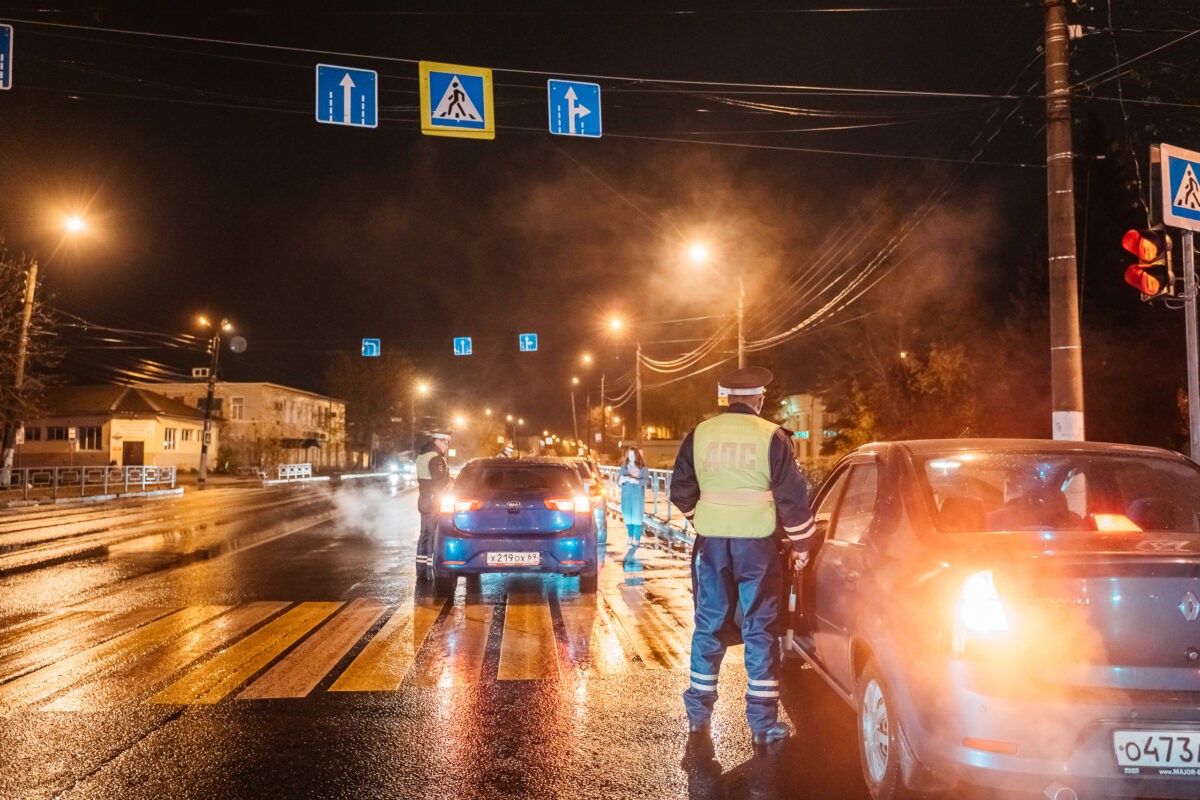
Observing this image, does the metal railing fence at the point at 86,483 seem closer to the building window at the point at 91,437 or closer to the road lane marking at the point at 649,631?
the building window at the point at 91,437

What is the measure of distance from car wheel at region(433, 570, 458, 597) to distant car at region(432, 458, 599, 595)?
218 mm

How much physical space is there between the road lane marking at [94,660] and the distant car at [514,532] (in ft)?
7.81

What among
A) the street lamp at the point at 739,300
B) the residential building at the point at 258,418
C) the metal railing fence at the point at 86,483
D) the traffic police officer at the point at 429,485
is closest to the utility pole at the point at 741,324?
the street lamp at the point at 739,300

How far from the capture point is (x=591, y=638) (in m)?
7.62

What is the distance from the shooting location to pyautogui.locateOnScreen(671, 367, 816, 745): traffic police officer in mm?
4871

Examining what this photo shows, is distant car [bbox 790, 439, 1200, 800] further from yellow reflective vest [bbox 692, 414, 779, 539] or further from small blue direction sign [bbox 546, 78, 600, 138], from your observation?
small blue direction sign [bbox 546, 78, 600, 138]

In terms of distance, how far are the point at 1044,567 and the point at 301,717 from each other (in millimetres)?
4133

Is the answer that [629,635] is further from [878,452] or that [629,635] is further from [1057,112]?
[1057,112]

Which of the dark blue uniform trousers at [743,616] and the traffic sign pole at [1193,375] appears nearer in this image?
the dark blue uniform trousers at [743,616]

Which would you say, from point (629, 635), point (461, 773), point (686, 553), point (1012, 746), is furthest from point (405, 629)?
point (686, 553)

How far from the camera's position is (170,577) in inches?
447

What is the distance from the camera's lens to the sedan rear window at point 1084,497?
4.04m

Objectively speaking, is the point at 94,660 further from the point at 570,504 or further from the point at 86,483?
the point at 86,483

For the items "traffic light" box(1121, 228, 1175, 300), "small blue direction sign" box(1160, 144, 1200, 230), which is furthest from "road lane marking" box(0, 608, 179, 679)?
"small blue direction sign" box(1160, 144, 1200, 230)
